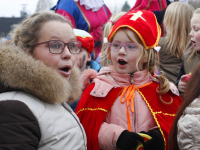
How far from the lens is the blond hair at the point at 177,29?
4.41 m

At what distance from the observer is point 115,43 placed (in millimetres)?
3016

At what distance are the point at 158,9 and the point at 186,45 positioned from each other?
1445 millimetres

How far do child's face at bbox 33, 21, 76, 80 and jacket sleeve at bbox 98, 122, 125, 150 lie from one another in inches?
33.4

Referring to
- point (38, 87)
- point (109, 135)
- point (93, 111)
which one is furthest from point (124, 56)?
point (38, 87)

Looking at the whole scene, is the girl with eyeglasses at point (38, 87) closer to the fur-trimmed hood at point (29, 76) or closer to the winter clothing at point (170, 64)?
the fur-trimmed hood at point (29, 76)

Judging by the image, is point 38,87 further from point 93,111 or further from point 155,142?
point 155,142

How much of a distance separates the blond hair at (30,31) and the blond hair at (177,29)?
273 centimetres

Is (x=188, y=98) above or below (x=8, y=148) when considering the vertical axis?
below

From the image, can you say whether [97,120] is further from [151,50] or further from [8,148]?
[8,148]

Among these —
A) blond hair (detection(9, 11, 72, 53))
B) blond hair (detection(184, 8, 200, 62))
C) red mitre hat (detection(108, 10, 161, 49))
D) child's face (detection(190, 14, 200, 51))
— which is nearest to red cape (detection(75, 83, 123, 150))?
red mitre hat (detection(108, 10, 161, 49))

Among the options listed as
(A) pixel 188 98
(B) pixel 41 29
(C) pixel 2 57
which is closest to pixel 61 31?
(B) pixel 41 29

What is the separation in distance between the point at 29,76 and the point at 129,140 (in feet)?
4.01

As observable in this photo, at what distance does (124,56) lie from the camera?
296cm

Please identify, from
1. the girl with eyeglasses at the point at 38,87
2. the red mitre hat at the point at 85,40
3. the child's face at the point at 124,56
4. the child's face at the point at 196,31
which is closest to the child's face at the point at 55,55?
the girl with eyeglasses at the point at 38,87
